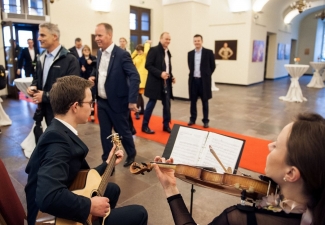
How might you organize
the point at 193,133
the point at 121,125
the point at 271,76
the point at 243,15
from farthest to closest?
the point at 271,76 → the point at 243,15 → the point at 121,125 → the point at 193,133

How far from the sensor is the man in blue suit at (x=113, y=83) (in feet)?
10.2

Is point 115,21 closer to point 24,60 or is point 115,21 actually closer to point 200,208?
point 24,60

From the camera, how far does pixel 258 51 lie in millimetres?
12281

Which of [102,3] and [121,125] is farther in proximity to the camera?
[102,3]

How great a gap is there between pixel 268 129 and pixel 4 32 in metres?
7.64

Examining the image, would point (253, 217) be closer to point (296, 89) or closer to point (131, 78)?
point (131, 78)

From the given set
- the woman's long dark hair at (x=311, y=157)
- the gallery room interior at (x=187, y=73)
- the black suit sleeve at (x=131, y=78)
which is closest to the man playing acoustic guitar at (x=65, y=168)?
the gallery room interior at (x=187, y=73)

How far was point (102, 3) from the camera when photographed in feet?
32.9

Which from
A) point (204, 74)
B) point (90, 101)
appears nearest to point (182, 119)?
point (204, 74)

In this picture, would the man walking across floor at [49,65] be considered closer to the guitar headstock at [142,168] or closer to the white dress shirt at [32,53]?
the guitar headstock at [142,168]

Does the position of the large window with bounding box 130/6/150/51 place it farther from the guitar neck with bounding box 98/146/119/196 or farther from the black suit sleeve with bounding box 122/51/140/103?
the guitar neck with bounding box 98/146/119/196

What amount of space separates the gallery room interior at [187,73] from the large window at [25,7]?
30 millimetres

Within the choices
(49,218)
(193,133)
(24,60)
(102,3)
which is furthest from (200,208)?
(102,3)

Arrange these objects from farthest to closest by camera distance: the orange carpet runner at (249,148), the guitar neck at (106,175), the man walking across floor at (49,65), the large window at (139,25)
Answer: the large window at (139,25) → the orange carpet runner at (249,148) → the man walking across floor at (49,65) → the guitar neck at (106,175)
